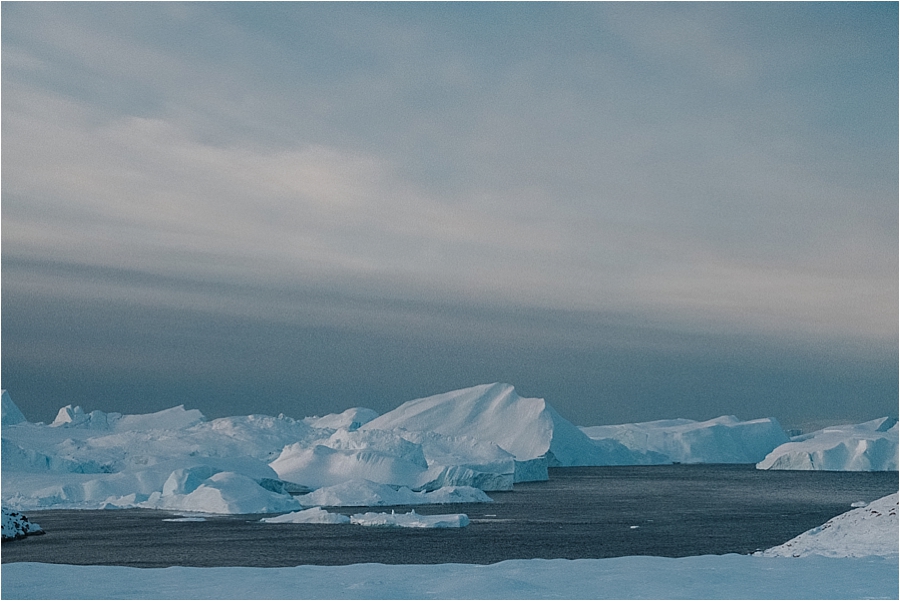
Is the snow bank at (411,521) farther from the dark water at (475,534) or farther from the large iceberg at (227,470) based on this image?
the large iceberg at (227,470)

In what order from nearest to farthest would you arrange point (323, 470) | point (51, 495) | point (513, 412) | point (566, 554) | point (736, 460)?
1. point (566, 554)
2. point (51, 495)
3. point (323, 470)
4. point (513, 412)
5. point (736, 460)

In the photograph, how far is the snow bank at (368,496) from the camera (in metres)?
47.1

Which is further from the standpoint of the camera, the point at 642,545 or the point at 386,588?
the point at 642,545

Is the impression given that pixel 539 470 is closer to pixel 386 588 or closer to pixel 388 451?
pixel 388 451

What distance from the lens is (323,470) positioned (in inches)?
2151

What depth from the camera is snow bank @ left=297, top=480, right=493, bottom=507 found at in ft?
155

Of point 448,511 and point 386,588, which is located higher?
point 386,588

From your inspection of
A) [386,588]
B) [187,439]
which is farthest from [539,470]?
[386,588]

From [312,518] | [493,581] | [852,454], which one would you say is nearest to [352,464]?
[312,518]

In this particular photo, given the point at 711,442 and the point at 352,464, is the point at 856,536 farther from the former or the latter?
the point at 711,442

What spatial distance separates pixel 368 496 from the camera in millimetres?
47500

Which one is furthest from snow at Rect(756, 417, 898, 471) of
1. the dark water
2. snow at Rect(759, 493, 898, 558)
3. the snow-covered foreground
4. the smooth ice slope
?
the snow-covered foreground

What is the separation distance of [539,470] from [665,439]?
42962 millimetres

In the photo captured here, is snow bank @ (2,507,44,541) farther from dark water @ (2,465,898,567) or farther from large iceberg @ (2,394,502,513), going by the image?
large iceberg @ (2,394,502,513)
